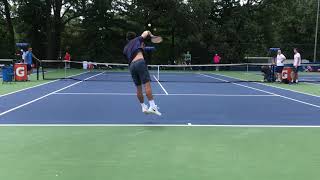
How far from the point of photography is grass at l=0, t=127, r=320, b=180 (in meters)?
5.87

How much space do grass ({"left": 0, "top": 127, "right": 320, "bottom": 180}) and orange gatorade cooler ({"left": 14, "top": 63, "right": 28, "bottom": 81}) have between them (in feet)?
48.6

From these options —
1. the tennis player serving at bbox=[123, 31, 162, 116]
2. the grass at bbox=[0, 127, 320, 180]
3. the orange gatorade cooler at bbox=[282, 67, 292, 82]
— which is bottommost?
the grass at bbox=[0, 127, 320, 180]

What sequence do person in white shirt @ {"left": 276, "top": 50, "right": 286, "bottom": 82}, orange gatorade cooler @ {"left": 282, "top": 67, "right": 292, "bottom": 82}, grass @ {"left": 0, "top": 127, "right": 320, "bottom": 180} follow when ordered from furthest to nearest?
1. person in white shirt @ {"left": 276, "top": 50, "right": 286, "bottom": 82}
2. orange gatorade cooler @ {"left": 282, "top": 67, "right": 292, "bottom": 82}
3. grass @ {"left": 0, "top": 127, "right": 320, "bottom": 180}

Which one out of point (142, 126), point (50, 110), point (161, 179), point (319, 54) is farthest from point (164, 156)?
point (319, 54)

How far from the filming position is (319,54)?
52688 millimetres

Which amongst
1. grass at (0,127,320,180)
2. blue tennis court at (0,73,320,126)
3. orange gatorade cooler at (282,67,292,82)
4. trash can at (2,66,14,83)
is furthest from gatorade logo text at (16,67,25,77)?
grass at (0,127,320,180)

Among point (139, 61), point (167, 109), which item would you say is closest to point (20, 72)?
point (167, 109)

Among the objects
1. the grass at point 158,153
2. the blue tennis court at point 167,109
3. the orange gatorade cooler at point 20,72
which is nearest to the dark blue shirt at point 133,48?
the blue tennis court at point 167,109

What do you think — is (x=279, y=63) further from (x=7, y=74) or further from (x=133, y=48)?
(x=133, y=48)

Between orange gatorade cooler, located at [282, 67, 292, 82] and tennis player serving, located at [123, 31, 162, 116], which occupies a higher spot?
tennis player serving, located at [123, 31, 162, 116]

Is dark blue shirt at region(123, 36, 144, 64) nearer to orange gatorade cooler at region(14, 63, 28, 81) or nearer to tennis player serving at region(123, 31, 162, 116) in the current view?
Answer: tennis player serving at region(123, 31, 162, 116)

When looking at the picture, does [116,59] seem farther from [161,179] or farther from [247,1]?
[161,179]

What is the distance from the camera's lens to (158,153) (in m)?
7.00

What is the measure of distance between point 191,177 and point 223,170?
513 mm
